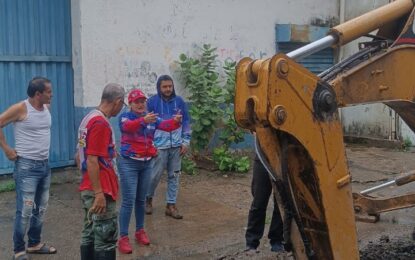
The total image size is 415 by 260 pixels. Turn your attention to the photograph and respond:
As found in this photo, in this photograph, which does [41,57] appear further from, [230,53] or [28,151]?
[230,53]

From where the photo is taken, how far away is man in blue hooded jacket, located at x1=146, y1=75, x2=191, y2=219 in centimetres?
652

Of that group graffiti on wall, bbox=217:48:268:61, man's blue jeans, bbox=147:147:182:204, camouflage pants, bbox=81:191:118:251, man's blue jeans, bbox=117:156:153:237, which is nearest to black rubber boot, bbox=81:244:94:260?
camouflage pants, bbox=81:191:118:251

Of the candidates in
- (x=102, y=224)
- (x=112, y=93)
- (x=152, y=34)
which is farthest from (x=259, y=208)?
(x=152, y=34)

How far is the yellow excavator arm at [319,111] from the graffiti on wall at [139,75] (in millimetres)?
5375

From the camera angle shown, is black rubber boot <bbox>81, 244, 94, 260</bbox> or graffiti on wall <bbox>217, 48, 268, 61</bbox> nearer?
black rubber boot <bbox>81, 244, 94, 260</bbox>

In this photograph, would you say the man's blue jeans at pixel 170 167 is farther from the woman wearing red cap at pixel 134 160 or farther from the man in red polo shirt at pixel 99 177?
the man in red polo shirt at pixel 99 177

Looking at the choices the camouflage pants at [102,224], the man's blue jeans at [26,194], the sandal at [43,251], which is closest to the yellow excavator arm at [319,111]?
the camouflage pants at [102,224]

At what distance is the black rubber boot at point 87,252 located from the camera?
182 inches

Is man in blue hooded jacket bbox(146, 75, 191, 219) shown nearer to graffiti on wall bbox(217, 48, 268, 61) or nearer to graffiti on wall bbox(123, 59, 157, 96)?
graffiti on wall bbox(123, 59, 157, 96)

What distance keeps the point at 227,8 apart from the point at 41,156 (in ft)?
18.2

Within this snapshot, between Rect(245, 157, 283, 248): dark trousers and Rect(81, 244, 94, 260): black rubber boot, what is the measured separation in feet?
4.89

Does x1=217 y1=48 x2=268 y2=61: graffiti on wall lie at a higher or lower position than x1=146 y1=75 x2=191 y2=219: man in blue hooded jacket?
higher

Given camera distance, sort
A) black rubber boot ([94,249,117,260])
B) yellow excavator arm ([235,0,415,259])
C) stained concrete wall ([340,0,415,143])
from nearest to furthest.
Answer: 1. yellow excavator arm ([235,0,415,259])
2. black rubber boot ([94,249,117,260])
3. stained concrete wall ([340,0,415,143])

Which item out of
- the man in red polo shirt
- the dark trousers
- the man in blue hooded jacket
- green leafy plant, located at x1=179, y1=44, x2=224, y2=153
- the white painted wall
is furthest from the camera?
green leafy plant, located at x1=179, y1=44, x2=224, y2=153
